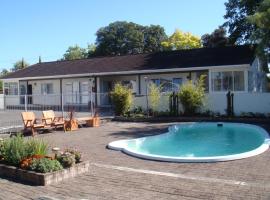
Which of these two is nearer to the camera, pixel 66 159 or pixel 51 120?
pixel 66 159

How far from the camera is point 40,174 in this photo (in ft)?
29.3

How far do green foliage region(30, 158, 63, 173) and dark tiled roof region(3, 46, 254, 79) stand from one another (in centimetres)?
2105

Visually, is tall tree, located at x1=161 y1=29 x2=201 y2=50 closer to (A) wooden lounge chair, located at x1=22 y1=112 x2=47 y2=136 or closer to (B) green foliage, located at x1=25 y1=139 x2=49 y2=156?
(A) wooden lounge chair, located at x1=22 y1=112 x2=47 y2=136

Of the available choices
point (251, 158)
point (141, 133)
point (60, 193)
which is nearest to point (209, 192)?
point (60, 193)

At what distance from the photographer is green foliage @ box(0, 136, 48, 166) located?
33.1ft

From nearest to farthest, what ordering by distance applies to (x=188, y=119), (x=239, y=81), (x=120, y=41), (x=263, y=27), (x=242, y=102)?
(x=263, y=27), (x=188, y=119), (x=242, y=102), (x=239, y=81), (x=120, y=41)

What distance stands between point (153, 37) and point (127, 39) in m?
4.60

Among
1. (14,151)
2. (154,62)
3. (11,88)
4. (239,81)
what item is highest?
(154,62)

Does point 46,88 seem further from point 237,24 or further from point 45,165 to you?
point 45,165

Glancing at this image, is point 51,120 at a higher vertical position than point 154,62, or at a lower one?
lower

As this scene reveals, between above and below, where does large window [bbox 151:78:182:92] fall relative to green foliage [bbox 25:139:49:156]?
above

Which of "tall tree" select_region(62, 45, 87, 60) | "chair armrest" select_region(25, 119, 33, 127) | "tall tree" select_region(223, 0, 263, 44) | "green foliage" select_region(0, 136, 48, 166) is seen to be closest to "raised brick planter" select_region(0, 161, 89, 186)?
"green foliage" select_region(0, 136, 48, 166)

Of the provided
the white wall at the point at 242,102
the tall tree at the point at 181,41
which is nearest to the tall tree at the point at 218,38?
the tall tree at the point at 181,41

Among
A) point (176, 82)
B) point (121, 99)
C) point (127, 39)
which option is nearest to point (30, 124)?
point (121, 99)
